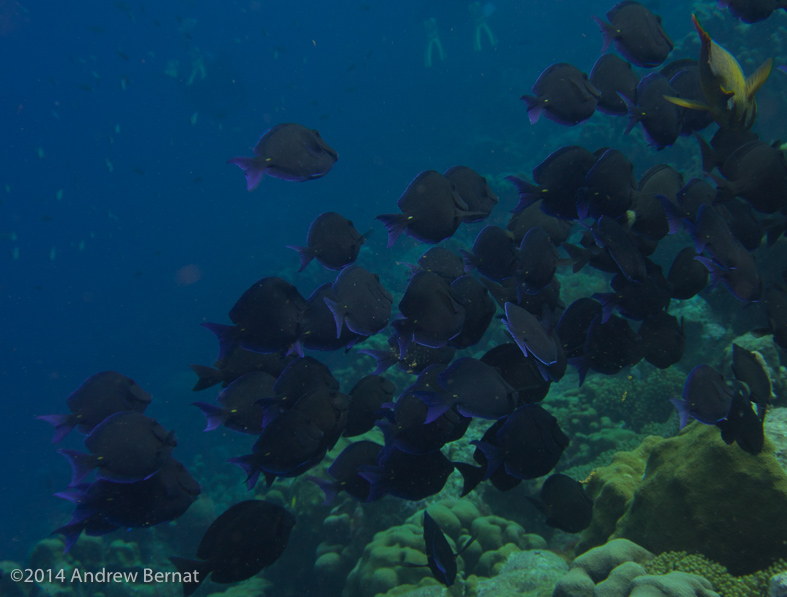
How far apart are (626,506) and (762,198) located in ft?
9.92

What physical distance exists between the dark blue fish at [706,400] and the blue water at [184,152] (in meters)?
15.1

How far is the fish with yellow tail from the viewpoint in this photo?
2135 mm

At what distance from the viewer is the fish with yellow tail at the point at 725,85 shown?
2.13 meters

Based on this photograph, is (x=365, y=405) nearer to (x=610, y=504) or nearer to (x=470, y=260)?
(x=470, y=260)

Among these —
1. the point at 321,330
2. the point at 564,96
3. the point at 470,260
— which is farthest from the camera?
the point at 564,96

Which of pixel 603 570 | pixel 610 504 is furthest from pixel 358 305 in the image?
pixel 610 504

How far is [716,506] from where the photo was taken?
305 cm

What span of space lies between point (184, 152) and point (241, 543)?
10100 centimetres

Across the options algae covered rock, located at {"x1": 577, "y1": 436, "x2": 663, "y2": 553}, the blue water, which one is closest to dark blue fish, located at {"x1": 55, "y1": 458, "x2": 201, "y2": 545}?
algae covered rock, located at {"x1": 577, "y1": 436, "x2": 663, "y2": 553}

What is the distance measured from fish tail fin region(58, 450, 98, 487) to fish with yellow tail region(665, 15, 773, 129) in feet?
13.4

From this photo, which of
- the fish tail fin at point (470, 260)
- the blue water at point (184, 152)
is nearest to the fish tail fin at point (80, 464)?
the fish tail fin at point (470, 260)

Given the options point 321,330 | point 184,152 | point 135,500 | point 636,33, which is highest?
point 184,152

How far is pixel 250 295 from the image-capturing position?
9.37ft

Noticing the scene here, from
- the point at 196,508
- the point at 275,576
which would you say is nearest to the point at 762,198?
the point at 275,576
